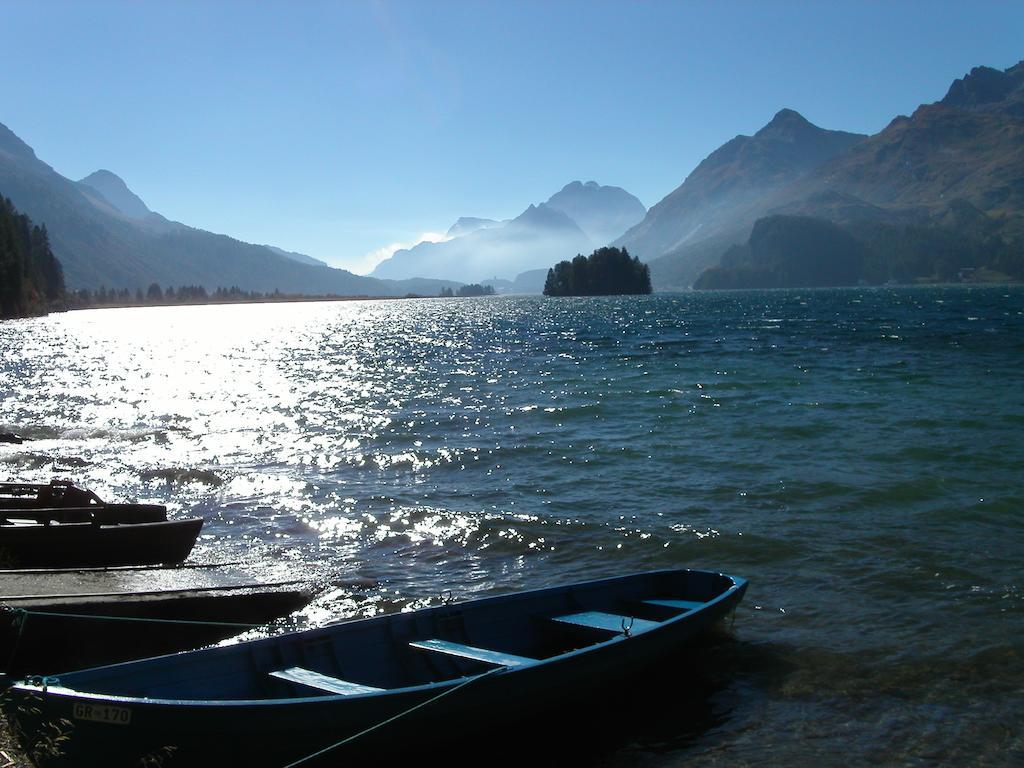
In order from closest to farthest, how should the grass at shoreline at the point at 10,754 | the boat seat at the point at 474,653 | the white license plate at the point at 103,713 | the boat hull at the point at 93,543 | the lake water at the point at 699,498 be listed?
the white license plate at the point at 103,713 < the grass at shoreline at the point at 10,754 < the boat seat at the point at 474,653 < the lake water at the point at 699,498 < the boat hull at the point at 93,543

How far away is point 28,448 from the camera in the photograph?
33562 millimetres

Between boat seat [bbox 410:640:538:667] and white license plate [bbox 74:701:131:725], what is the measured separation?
398cm

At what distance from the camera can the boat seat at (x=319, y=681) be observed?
385 inches

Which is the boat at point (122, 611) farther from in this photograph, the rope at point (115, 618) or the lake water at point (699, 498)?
the lake water at point (699, 498)

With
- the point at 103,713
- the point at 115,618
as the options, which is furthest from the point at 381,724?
the point at 115,618

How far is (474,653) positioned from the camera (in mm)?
11133

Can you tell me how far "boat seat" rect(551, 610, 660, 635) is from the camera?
12406 mm

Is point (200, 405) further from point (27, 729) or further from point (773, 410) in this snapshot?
point (27, 729)

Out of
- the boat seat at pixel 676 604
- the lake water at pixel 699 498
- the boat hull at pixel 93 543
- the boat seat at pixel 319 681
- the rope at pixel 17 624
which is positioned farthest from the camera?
the boat hull at pixel 93 543

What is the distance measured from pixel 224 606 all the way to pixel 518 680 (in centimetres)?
666

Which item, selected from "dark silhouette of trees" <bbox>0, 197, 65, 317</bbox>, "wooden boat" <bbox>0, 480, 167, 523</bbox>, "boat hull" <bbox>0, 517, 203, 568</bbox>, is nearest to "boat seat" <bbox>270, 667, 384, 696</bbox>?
"boat hull" <bbox>0, 517, 203, 568</bbox>

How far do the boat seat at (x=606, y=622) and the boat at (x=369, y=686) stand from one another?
3 cm

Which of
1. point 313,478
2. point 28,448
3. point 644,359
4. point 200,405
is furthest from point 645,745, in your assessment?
point 644,359

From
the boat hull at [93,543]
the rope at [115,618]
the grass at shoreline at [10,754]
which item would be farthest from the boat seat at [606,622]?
the boat hull at [93,543]
